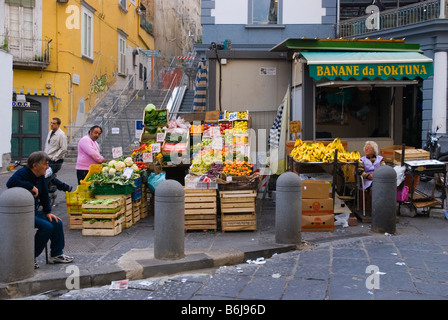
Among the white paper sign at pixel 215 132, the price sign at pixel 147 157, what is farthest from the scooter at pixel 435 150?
the price sign at pixel 147 157

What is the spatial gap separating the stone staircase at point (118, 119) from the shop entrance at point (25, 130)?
163 cm

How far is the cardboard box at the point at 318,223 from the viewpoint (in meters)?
8.24

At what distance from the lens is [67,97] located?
70.2 feet

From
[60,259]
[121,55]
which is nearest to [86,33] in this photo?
[121,55]

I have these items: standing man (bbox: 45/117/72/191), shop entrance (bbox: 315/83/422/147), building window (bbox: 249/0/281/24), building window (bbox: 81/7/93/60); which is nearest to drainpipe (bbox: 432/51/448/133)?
shop entrance (bbox: 315/83/422/147)

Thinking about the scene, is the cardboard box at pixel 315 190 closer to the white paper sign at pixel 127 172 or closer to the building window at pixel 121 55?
the white paper sign at pixel 127 172

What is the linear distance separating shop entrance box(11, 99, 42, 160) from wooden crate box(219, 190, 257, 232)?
1531cm

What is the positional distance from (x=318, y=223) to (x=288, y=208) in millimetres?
1527

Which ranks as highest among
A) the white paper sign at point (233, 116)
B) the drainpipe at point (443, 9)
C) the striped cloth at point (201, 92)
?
the drainpipe at point (443, 9)

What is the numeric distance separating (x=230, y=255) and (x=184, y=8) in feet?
138

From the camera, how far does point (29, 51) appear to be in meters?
20.3

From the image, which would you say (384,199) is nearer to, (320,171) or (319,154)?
(319,154)
